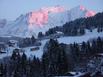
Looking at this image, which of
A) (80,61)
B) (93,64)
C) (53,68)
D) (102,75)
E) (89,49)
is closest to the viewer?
(102,75)

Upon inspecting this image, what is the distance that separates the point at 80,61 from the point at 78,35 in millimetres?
70174

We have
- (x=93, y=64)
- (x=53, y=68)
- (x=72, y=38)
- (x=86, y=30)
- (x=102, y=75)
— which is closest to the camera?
(x=102, y=75)

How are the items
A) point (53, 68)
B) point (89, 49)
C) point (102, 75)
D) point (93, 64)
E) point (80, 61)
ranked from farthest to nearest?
point (89, 49)
point (80, 61)
point (53, 68)
point (93, 64)
point (102, 75)

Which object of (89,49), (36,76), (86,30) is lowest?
(36,76)

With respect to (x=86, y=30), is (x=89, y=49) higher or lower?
lower

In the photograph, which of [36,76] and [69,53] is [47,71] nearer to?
[36,76]

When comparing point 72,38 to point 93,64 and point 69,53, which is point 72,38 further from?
point 93,64

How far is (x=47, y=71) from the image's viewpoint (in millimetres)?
89688

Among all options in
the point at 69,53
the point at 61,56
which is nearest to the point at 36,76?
the point at 61,56

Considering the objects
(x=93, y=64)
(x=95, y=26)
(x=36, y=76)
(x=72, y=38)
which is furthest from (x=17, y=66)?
(x=95, y=26)

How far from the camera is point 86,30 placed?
17850 cm

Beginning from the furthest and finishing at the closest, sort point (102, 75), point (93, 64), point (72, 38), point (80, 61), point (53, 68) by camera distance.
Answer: point (72, 38), point (80, 61), point (53, 68), point (93, 64), point (102, 75)

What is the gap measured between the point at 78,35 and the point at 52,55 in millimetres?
79729

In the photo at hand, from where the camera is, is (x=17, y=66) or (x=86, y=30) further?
(x=86, y=30)
